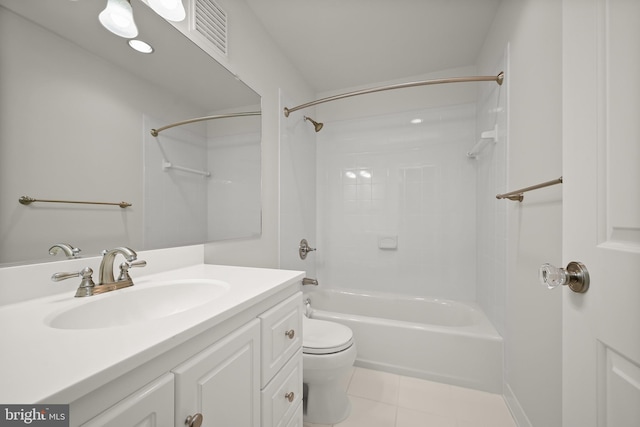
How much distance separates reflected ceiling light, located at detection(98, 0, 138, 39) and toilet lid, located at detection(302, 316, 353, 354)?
5.05 ft

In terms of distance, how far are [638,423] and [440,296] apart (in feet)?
6.44

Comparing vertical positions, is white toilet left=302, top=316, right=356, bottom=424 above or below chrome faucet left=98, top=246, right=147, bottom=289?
below

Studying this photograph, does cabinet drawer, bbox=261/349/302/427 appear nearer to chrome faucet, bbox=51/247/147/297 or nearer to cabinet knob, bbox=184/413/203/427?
cabinet knob, bbox=184/413/203/427

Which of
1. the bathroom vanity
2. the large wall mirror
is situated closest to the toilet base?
the bathroom vanity

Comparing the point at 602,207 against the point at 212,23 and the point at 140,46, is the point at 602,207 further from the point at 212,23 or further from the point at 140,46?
the point at 212,23

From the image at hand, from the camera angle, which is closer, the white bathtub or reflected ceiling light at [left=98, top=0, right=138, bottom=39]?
reflected ceiling light at [left=98, top=0, right=138, bottom=39]

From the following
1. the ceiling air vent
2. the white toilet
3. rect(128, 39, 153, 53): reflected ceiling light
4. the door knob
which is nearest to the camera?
the door knob

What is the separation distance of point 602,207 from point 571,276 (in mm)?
151

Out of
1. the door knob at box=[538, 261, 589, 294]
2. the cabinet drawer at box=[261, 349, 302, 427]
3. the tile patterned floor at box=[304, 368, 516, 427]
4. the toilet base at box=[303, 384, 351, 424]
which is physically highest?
the door knob at box=[538, 261, 589, 294]

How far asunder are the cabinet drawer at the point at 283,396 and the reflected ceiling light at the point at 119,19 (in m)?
1.28

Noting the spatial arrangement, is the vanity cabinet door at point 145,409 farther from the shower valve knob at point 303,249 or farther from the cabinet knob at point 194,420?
the shower valve knob at point 303,249

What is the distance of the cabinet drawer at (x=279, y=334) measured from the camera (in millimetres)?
772

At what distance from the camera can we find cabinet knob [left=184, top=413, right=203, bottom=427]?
504 mm

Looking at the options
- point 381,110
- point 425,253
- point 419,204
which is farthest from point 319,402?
point 381,110
